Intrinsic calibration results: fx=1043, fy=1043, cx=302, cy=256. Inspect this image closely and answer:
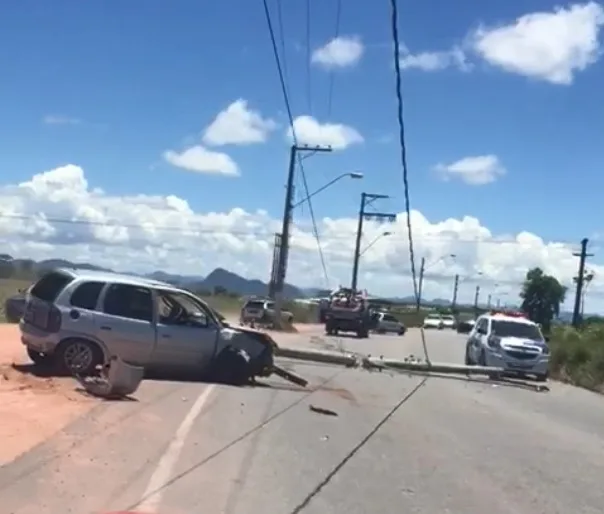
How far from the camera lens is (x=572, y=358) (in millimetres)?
33281

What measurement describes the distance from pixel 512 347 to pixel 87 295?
1556 cm

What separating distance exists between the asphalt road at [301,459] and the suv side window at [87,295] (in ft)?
5.88

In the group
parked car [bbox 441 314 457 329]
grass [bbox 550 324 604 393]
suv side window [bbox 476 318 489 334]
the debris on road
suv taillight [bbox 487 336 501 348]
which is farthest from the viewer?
parked car [bbox 441 314 457 329]

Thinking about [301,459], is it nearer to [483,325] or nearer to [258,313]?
[483,325]

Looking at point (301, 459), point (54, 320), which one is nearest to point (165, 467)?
point (301, 459)

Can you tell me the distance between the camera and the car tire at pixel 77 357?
1703 centimetres

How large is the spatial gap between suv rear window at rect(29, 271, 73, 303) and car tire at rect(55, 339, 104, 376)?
0.82m

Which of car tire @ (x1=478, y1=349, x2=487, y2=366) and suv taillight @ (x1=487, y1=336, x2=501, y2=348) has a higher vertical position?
suv taillight @ (x1=487, y1=336, x2=501, y2=348)

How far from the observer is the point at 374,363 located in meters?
26.9

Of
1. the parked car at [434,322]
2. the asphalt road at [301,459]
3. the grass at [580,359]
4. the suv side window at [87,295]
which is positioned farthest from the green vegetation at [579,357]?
the parked car at [434,322]

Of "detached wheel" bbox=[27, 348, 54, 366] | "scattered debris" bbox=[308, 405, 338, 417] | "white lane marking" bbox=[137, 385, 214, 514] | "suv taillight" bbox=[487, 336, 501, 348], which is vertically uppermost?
"suv taillight" bbox=[487, 336, 501, 348]

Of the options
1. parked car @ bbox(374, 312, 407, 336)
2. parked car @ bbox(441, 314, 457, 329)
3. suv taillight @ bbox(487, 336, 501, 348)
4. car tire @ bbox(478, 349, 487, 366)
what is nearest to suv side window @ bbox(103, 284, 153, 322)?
suv taillight @ bbox(487, 336, 501, 348)

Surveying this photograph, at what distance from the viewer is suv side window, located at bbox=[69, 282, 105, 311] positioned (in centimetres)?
1723

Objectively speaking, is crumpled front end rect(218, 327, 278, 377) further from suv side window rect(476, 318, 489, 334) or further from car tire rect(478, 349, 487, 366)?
suv side window rect(476, 318, 489, 334)
